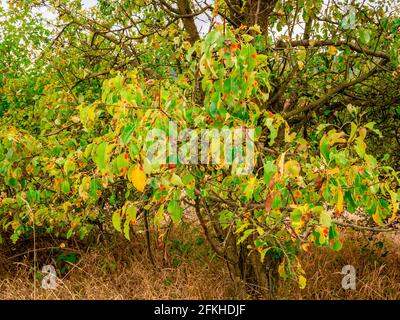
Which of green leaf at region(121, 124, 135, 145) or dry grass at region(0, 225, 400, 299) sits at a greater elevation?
green leaf at region(121, 124, 135, 145)

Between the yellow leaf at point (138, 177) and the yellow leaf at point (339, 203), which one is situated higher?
the yellow leaf at point (138, 177)

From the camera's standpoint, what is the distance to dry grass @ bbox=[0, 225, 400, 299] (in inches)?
195

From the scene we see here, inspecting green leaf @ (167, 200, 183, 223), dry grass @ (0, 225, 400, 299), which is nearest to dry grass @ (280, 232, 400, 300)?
dry grass @ (0, 225, 400, 299)

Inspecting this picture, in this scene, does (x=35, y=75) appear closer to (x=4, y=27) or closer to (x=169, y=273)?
(x=4, y=27)

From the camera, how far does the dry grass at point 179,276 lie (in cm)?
495

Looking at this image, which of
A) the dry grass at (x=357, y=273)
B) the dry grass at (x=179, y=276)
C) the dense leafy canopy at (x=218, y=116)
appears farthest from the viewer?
→ the dry grass at (x=357, y=273)

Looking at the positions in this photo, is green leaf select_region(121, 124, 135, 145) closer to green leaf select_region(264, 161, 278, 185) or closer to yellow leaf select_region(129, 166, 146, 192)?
yellow leaf select_region(129, 166, 146, 192)

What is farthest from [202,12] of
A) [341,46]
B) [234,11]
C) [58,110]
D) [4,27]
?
[4,27]

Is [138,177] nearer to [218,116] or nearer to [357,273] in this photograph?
[218,116]

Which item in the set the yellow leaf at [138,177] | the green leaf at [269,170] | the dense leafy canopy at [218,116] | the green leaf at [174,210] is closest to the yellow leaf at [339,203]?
the dense leafy canopy at [218,116]

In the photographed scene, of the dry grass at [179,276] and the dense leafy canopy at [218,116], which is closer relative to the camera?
the dense leafy canopy at [218,116]

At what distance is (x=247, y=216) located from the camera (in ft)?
10.8

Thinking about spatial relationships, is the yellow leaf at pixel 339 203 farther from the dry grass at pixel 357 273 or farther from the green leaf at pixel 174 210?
the dry grass at pixel 357 273

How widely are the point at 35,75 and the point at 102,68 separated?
A: 1002mm
